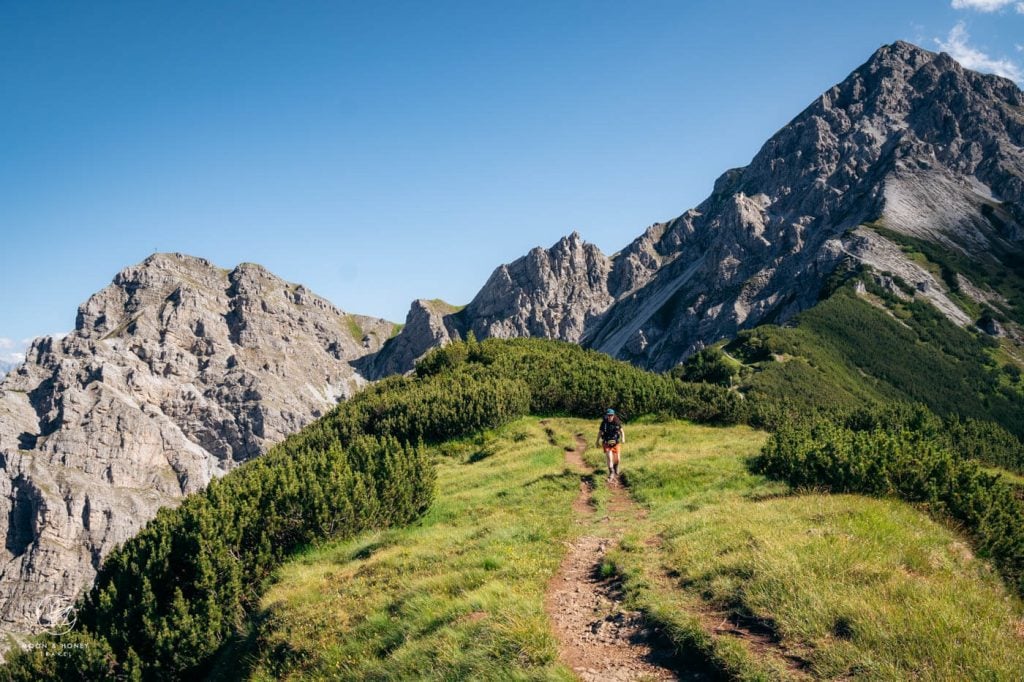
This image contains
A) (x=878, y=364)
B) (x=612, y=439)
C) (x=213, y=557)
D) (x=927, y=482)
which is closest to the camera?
(x=927, y=482)

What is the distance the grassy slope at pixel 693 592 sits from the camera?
834cm

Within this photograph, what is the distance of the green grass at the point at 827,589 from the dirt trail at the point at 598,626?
1.56 feet

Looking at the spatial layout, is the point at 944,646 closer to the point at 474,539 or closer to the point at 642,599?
the point at 642,599

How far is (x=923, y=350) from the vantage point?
189500mm

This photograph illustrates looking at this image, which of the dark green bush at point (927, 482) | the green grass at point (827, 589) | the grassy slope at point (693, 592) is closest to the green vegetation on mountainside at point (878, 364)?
the dark green bush at point (927, 482)

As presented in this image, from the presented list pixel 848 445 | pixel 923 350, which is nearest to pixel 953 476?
pixel 848 445

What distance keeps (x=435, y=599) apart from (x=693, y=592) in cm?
561

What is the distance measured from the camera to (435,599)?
12609mm

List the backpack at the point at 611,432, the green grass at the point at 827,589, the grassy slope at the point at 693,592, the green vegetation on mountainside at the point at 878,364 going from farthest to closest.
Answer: the green vegetation on mountainside at the point at 878,364 < the backpack at the point at 611,432 < the grassy slope at the point at 693,592 < the green grass at the point at 827,589

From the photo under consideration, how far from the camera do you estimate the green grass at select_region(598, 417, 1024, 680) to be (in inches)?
312

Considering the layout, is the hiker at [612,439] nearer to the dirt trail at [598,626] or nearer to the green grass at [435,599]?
the green grass at [435,599]

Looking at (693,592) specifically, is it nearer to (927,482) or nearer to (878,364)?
(927,482)

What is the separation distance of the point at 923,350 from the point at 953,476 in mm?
214252

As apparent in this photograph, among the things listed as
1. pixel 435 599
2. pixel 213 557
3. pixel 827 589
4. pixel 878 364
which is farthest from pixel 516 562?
pixel 878 364
